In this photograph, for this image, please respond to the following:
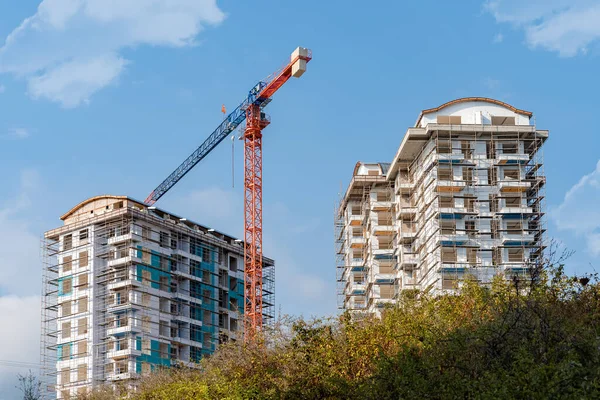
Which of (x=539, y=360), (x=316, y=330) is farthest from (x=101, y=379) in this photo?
(x=539, y=360)

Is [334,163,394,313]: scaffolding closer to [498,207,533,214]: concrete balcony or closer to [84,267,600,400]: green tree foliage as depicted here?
[498,207,533,214]: concrete balcony

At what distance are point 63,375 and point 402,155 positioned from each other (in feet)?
113

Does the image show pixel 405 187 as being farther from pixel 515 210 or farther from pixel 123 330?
pixel 123 330

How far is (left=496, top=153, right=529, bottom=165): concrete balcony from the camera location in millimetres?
72812

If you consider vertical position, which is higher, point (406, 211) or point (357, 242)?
point (406, 211)

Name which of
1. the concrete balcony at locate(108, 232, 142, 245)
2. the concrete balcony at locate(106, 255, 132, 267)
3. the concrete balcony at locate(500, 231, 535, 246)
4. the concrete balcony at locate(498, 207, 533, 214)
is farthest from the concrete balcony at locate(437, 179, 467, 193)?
the concrete balcony at locate(106, 255, 132, 267)

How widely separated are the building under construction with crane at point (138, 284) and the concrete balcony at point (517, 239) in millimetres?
22134

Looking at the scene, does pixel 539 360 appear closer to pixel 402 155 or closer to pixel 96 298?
pixel 402 155

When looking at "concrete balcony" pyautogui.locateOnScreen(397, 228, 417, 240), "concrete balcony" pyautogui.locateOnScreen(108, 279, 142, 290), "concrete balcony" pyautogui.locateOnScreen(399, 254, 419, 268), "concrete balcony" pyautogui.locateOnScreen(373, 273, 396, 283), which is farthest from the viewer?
"concrete balcony" pyautogui.locateOnScreen(373, 273, 396, 283)

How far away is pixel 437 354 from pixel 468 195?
47.9 metres

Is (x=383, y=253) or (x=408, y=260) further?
(x=383, y=253)

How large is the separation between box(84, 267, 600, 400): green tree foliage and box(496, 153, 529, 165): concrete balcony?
3661cm

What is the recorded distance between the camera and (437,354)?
26.1 m

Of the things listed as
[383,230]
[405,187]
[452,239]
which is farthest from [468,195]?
[383,230]
